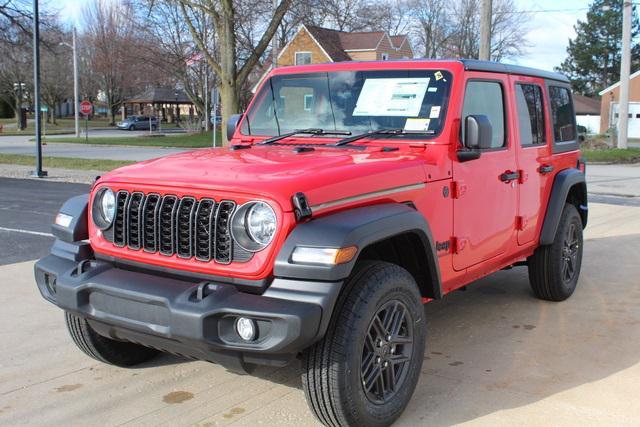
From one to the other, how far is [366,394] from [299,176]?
112 cm

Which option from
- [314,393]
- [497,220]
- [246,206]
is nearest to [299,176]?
[246,206]

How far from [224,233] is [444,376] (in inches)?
72.0

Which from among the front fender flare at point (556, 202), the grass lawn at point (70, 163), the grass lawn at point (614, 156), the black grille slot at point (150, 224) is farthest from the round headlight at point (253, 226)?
the grass lawn at point (614, 156)

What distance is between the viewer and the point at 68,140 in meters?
38.8

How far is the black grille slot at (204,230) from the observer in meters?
3.20

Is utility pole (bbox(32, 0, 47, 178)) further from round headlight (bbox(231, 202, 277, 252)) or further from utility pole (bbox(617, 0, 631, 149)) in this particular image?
utility pole (bbox(617, 0, 631, 149))

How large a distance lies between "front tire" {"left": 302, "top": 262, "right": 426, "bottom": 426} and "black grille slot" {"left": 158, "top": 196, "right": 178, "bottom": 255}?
0.87 meters

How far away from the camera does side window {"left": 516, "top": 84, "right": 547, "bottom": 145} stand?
509cm

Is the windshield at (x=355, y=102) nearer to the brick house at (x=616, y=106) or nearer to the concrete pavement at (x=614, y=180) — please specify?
the concrete pavement at (x=614, y=180)

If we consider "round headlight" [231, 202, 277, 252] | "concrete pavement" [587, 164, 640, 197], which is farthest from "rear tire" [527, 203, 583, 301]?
"concrete pavement" [587, 164, 640, 197]

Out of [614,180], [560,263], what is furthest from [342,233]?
[614,180]

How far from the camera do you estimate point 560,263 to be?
561cm

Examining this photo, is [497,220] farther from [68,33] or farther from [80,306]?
[68,33]

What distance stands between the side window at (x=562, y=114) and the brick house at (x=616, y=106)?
143ft
